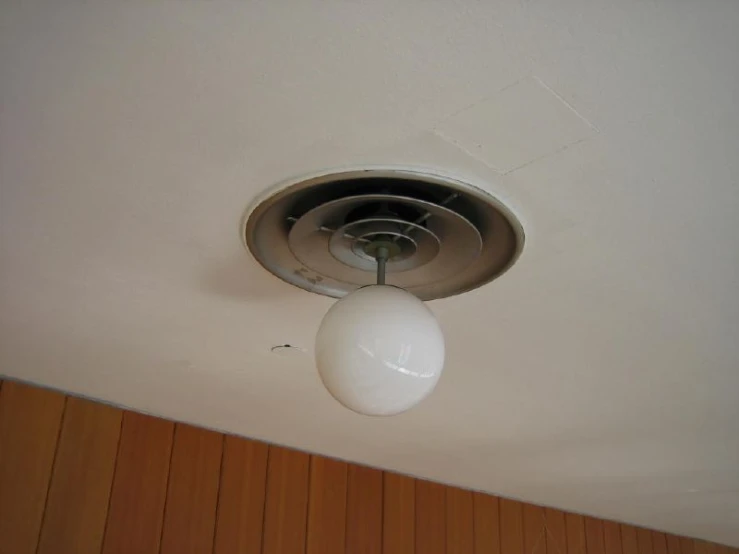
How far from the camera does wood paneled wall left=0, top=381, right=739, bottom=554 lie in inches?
62.8

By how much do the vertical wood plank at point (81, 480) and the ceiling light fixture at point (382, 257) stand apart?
38.8 inches

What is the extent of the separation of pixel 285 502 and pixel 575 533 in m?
1.45

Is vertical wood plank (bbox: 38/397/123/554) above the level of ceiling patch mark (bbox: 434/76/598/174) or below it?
below

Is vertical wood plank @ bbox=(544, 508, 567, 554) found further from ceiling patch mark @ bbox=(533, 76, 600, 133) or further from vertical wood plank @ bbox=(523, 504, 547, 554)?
ceiling patch mark @ bbox=(533, 76, 600, 133)

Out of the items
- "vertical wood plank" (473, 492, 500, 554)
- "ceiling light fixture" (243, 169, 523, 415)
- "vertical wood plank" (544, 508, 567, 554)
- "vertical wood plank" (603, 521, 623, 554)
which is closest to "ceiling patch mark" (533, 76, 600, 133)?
"ceiling light fixture" (243, 169, 523, 415)

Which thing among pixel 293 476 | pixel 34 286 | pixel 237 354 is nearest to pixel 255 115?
pixel 34 286

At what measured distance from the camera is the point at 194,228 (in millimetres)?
885

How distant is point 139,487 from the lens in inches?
69.2

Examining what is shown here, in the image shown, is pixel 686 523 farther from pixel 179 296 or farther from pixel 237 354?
pixel 179 296

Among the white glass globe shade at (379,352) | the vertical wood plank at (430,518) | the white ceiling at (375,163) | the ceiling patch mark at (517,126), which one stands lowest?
the white glass globe shade at (379,352)

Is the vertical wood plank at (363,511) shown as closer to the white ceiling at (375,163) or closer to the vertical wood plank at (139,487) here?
the vertical wood plank at (139,487)

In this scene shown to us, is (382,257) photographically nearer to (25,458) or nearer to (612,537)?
(25,458)

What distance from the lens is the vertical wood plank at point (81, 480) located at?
1.60m

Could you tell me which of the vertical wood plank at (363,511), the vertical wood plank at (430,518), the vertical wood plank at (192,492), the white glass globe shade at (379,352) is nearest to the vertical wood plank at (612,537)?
the vertical wood plank at (430,518)
